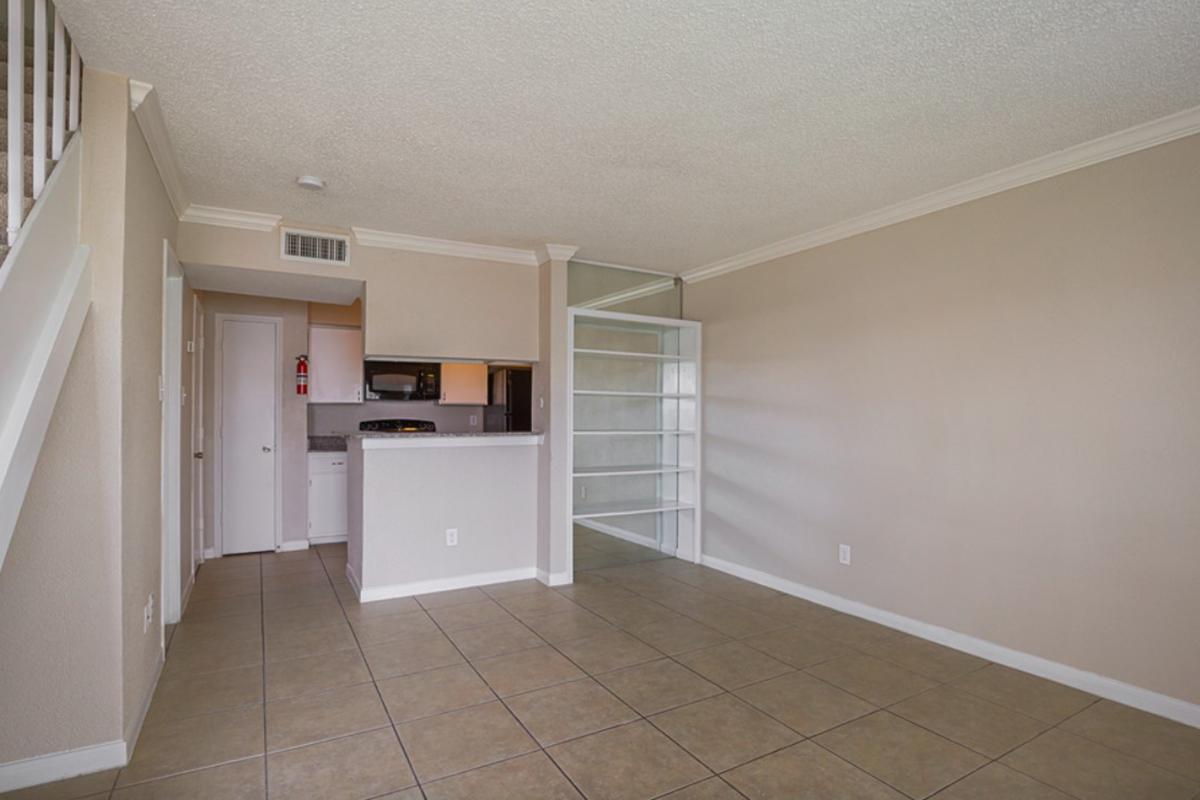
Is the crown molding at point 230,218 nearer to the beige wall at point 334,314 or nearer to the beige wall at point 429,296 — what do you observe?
the beige wall at point 429,296

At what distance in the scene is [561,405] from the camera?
4469mm

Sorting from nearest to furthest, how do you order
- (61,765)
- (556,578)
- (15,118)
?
(15,118) → (61,765) → (556,578)

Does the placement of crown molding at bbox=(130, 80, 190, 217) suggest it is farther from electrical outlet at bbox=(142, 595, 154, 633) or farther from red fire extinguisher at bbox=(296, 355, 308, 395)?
red fire extinguisher at bbox=(296, 355, 308, 395)

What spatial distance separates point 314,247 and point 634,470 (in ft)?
9.45

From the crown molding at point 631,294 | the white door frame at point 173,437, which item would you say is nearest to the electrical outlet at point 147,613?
the white door frame at point 173,437

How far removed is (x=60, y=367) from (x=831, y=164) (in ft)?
10.4

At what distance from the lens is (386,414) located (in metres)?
6.28

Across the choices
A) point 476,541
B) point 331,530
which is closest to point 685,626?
point 476,541

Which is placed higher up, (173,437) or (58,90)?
(58,90)

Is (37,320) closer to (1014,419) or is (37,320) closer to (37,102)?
(37,102)

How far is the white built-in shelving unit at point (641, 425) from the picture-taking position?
4.95m

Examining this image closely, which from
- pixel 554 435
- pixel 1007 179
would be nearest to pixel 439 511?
pixel 554 435

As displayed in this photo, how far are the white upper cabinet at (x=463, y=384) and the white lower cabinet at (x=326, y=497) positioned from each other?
1197mm

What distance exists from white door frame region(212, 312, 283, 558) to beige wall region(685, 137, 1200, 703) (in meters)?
4.10
